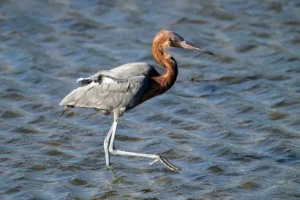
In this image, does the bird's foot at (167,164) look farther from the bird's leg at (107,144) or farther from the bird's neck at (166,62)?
the bird's neck at (166,62)

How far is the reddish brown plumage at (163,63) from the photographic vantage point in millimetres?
9973

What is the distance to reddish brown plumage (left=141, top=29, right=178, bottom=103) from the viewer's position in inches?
393

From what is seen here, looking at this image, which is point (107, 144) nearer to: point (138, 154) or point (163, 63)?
point (138, 154)

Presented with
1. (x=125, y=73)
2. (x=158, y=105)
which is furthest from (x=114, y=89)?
(x=158, y=105)

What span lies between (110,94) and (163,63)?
0.76 metres

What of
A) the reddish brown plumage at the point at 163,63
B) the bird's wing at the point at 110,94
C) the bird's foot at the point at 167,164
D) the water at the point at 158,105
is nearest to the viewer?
the water at the point at 158,105

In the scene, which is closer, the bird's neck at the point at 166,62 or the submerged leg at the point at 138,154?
the submerged leg at the point at 138,154

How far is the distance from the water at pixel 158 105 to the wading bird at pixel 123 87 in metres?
0.56

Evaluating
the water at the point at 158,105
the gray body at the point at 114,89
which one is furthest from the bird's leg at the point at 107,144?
the gray body at the point at 114,89

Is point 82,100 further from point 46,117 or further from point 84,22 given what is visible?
point 84,22

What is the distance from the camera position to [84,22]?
1411 cm

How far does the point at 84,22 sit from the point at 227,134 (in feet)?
15.0

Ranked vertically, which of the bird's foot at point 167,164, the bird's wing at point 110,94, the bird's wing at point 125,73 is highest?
the bird's wing at point 125,73

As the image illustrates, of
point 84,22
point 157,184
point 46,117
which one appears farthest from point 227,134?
point 84,22
